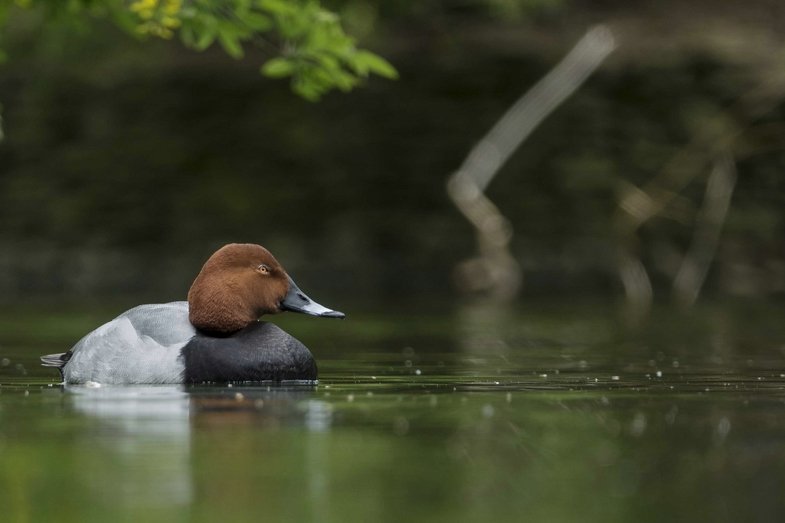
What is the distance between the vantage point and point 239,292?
38.8ft

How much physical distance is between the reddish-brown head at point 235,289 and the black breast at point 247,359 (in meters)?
0.15

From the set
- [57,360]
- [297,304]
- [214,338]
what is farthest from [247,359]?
[57,360]

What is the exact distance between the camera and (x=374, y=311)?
2088 centimetres

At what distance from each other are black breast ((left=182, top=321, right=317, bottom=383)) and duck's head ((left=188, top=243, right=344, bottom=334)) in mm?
149

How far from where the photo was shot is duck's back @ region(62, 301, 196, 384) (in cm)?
1130

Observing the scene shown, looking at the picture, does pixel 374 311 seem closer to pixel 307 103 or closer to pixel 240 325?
pixel 307 103

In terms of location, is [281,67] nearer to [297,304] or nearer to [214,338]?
[297,304]

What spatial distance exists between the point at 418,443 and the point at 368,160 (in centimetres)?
1837

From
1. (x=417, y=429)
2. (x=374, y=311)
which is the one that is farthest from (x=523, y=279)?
(x=417, y=429)

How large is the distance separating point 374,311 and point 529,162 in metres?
6.45

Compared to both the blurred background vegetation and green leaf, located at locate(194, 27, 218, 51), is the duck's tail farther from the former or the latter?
the blurred background vegetation

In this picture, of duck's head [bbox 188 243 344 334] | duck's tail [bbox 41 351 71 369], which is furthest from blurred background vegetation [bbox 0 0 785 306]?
duck's head [bbox 188 243 344 334]

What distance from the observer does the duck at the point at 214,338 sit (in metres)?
11.2

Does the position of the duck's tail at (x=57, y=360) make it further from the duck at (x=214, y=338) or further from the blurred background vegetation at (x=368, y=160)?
the blurred background vegetation at (x=368, y=160)
